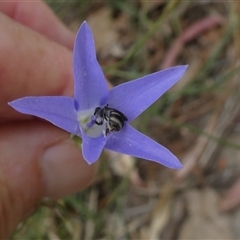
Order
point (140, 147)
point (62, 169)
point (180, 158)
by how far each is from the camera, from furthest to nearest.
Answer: point (180, 158) → point (62, 169) → point (140, 147)

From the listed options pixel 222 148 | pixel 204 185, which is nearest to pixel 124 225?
pixel 204 185

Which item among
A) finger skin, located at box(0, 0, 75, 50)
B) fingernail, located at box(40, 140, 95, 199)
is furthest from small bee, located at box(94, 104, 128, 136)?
finger skin, located at box(0, 0, 75, 50)

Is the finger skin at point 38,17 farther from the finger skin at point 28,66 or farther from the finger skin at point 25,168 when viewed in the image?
the finger skin at point 25,168

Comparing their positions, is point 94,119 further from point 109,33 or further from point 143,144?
point 109,33

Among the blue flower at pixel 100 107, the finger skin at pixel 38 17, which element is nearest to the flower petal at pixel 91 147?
the blue flower at pixel 100 107

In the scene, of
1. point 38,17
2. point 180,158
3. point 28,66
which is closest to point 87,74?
point 28,66

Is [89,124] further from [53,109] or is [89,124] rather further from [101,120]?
[53,109]
